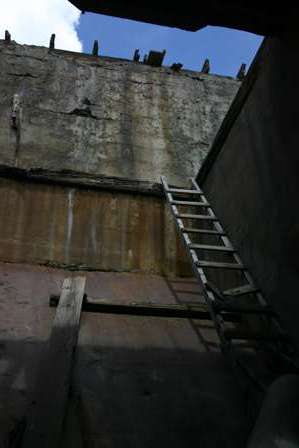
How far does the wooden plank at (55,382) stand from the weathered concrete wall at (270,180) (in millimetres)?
1502

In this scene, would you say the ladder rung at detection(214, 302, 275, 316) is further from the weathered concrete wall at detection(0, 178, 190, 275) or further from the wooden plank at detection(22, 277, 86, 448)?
the weathered concrete wall at detection(0, 178, 190, 275)

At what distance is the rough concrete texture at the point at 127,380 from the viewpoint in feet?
8.07

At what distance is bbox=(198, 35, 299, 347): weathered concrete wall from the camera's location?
333 centimetres

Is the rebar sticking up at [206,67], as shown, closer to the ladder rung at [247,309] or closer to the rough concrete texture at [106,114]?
the rough concrete texture at [106,114]

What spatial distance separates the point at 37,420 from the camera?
238 centimetres

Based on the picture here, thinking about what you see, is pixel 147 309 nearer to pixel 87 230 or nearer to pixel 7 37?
pixel 87 230

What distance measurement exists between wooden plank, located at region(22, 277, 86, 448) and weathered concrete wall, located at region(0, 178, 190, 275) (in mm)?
1309

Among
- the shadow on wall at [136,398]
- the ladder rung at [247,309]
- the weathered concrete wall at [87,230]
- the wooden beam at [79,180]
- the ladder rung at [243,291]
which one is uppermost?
the wooden beam at [79,180]

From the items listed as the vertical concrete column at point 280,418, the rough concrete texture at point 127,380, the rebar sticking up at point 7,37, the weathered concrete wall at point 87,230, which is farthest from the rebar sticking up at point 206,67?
the vertical concrete column at point 280,418

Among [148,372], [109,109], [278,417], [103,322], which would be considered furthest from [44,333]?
[109,109]

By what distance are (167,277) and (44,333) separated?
1996mm

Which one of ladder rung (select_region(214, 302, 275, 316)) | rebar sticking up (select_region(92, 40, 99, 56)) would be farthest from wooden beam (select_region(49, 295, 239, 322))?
rebar sticking up (select_region(92, 40, 99, 56))

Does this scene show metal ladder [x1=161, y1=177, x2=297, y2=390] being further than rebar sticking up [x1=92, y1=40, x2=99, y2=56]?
No

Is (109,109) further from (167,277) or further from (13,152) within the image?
(167,277)
